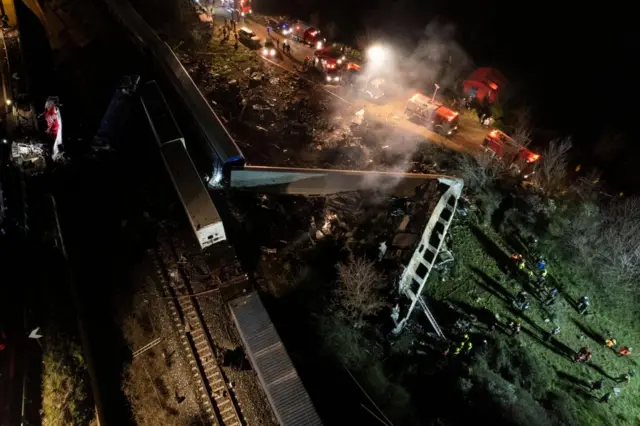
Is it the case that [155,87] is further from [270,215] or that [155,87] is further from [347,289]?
[347,289]

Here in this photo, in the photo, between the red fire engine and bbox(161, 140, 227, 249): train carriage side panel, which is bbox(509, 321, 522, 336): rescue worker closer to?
bbox(161, 140, 227, 249): train carriage side panel

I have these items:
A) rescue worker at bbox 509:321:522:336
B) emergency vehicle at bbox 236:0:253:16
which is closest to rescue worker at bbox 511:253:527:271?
rescue worker at bbox 509:321:522:336

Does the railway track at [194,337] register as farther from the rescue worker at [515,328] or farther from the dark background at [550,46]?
the dark background at [550,46]

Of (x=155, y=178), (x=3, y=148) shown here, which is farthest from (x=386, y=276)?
(x=3, y=148)

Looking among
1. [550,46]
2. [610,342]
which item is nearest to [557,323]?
[610,342]

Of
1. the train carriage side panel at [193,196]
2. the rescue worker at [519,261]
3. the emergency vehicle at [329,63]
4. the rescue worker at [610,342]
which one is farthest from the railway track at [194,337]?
the rescue worker at [610,342]
